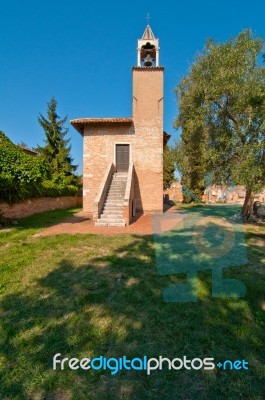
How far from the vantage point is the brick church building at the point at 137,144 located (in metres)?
13.7

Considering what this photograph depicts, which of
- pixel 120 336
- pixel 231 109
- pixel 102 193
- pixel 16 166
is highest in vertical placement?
pixel 231 109

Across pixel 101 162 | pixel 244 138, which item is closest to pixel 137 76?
pixel 101 162

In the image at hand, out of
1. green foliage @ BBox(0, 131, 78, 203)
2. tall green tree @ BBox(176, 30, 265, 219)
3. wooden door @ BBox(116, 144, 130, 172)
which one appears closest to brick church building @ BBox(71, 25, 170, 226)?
wooden door @ BBox(116, 144, 130, 172)

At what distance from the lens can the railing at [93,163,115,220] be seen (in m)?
10.1

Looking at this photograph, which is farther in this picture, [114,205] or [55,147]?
[55,147]

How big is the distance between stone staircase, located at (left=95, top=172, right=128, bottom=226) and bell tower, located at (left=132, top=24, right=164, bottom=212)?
1576 millimetres

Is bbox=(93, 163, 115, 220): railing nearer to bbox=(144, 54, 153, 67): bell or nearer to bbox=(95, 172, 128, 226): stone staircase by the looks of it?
bbox=(95, 172, 128, 226): stone staircase

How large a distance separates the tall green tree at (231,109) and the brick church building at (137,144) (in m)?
2.76

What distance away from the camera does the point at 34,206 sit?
44.3ft

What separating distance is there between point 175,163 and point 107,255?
9.53 meters

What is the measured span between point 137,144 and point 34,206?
24.8 ft

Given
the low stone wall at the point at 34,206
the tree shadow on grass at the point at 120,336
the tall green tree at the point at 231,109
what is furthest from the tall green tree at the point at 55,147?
the tree shadow on grass at the point at 120,336

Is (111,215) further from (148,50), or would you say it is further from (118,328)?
(148,50)

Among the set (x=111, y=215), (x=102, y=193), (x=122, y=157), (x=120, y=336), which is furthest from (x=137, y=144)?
(x=120, y=336)
